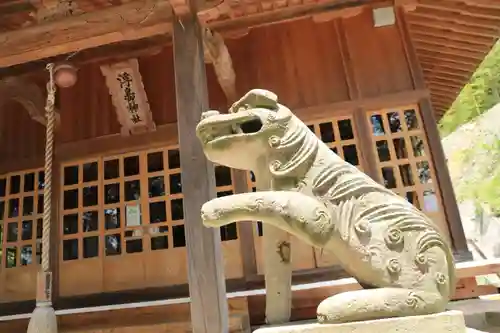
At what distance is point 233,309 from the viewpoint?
5375mm

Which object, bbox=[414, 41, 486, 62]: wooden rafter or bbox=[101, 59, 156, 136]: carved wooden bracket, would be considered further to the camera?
bbox=[414, 41, 486, 62]: wooden rafter

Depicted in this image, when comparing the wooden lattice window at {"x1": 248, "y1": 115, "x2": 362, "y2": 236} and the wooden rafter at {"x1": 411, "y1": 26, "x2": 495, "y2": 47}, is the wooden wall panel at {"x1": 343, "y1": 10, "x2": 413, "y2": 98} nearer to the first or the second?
the wooden lattice window at {"x1": 248, "y1": 115, "x2": 362, "y2": 236}

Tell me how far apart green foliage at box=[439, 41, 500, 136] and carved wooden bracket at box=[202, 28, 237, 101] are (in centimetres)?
2007

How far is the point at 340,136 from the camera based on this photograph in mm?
6301

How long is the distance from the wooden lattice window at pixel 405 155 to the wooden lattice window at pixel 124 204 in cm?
A: 225

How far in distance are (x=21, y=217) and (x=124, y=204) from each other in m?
1.81

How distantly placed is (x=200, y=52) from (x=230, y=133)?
2152 millimetres

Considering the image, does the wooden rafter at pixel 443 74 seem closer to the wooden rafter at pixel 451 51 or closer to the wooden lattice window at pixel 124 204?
the wooden rafter at pixel 451 51

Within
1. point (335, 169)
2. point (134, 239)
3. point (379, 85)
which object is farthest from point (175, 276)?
point (335, 169)

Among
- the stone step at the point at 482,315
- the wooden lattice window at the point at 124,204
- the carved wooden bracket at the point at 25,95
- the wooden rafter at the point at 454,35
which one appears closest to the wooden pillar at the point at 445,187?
the stone step at the point at 482,315

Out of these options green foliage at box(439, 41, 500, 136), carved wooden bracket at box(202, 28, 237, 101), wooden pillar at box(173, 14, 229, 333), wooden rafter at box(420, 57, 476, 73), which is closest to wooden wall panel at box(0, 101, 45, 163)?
carved wooden bracket at box(202, 28, 237, 101)

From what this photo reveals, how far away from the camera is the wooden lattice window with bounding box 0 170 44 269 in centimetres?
688

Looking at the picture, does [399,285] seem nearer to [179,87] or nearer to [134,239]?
[179,87]

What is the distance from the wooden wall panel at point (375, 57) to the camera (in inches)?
247
